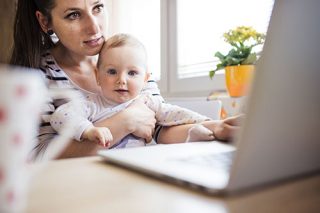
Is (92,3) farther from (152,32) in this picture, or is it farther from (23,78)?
(152,32)

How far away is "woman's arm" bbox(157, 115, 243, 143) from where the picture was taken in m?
0.74

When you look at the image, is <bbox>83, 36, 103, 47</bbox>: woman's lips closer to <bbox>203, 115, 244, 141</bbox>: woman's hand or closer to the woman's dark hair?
the woman's dark hair

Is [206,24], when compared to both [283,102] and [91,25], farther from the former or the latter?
[283,102]

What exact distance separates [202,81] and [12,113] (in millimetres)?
1980

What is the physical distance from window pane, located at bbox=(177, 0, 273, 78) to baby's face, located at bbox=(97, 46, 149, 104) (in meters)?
0.96

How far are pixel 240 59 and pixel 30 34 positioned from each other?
97 cm

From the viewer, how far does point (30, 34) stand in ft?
3.94

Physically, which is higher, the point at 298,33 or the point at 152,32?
the point at 298,33

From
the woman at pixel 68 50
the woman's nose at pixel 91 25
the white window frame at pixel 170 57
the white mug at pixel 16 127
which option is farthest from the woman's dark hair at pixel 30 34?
the white window frame at pixel 170 57

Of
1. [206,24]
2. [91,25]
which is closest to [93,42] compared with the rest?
[91,25]

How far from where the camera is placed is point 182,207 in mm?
279

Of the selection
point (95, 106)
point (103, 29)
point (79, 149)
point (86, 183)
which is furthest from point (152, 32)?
point (86, 183)

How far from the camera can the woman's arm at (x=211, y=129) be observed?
2.42 feet

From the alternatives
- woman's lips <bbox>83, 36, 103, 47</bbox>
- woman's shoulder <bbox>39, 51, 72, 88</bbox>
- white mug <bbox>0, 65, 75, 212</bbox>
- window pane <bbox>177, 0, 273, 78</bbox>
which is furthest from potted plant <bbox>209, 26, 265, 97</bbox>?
white mug <bbox>0, 65, 75, 212</bbox>
